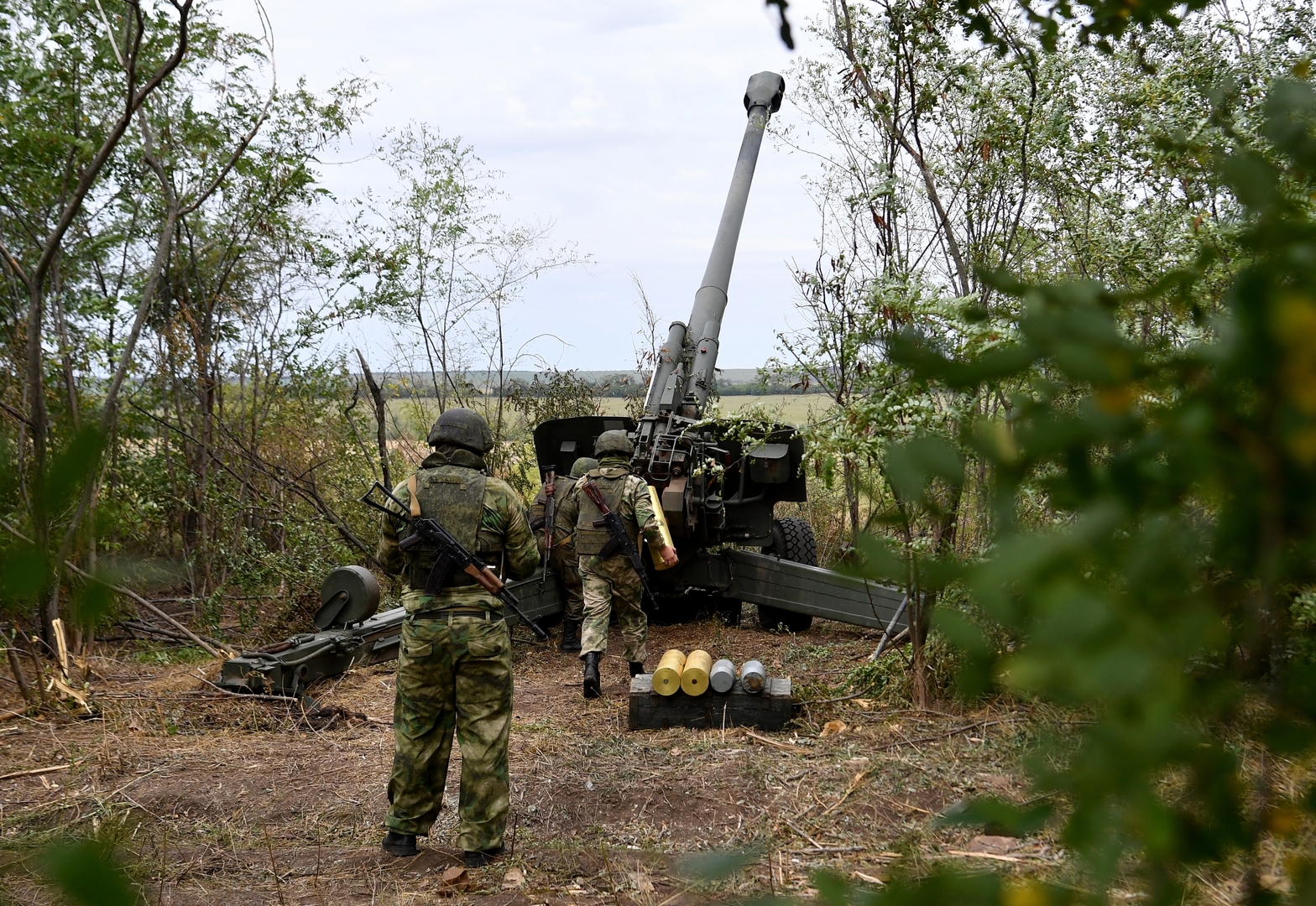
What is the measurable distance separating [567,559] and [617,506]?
3.36ft

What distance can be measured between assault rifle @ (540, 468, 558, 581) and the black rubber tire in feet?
5.80

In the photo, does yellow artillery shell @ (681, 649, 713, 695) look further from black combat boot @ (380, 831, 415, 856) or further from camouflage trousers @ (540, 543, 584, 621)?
camouflage trousers @ (540, 543, 584, 621)

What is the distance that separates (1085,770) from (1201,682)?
0.45 feet

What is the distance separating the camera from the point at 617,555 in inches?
290

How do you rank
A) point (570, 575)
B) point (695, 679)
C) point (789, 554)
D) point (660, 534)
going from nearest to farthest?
point (695, 679) < point (660, 534) < point (570, 575) < point (789, 554)

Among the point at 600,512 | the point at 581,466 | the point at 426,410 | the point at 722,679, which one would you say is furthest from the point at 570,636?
the point at 426,410

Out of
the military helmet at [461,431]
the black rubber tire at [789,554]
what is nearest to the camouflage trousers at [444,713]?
the military helmet at [461,431]

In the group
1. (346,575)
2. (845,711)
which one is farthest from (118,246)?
(845,711)

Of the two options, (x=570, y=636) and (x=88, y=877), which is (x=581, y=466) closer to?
(x=570, y=636)

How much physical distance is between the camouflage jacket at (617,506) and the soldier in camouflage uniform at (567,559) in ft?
1.67

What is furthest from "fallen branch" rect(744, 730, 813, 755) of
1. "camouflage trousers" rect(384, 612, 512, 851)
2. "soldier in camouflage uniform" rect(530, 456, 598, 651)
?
"soldier in camouflage uniform" rect(530, 456, 598, 651)

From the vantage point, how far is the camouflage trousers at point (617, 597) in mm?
7176

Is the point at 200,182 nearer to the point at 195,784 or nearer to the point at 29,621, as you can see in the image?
the point at 29,621

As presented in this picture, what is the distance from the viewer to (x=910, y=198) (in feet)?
27.8
